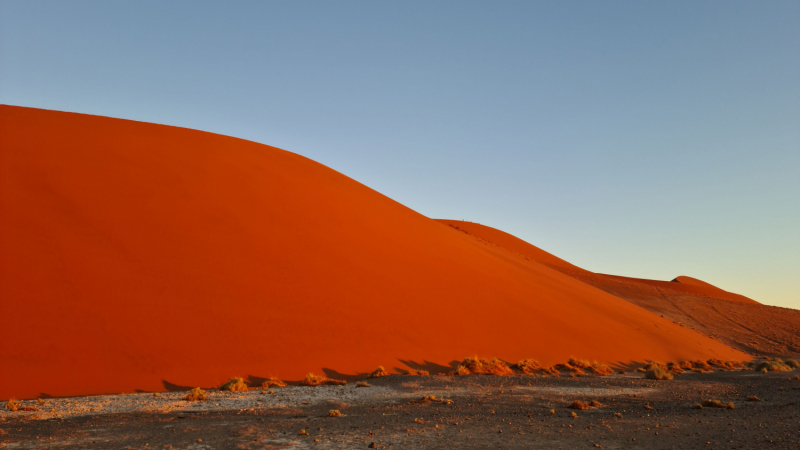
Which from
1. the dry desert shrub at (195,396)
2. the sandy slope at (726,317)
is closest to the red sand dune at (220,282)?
the dry desert shrub at (195,396)

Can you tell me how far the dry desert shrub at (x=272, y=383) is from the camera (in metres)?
12.7

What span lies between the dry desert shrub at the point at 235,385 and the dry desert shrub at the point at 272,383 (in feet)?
1.58

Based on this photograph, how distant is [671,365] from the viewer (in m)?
19.9

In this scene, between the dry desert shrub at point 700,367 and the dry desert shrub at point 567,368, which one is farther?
the dry desert shrub at point 700,367

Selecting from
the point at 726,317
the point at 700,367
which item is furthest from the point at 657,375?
the point at 726,317

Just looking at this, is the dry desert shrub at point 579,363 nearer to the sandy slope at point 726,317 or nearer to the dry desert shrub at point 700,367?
the dry desert shrub at point 700,367

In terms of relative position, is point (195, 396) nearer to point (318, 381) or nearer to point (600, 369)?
point (318, 381)

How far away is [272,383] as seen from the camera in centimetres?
1297

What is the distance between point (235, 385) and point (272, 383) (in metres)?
1.04

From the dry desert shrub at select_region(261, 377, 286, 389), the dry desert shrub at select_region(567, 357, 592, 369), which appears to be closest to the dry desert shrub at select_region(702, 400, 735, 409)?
the dry desert shrub at select_region(567, 357, 592, 369)

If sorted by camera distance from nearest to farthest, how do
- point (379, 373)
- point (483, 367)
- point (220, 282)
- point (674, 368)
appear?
1. point (379, 373)
2. point (483, 367)
3. point (220, 282)
4. point (674, 368)

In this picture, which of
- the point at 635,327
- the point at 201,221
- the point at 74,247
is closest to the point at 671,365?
the point at 635,327

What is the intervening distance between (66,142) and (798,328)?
46696mm

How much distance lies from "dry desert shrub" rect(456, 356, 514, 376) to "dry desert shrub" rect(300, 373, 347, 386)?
391 cm
